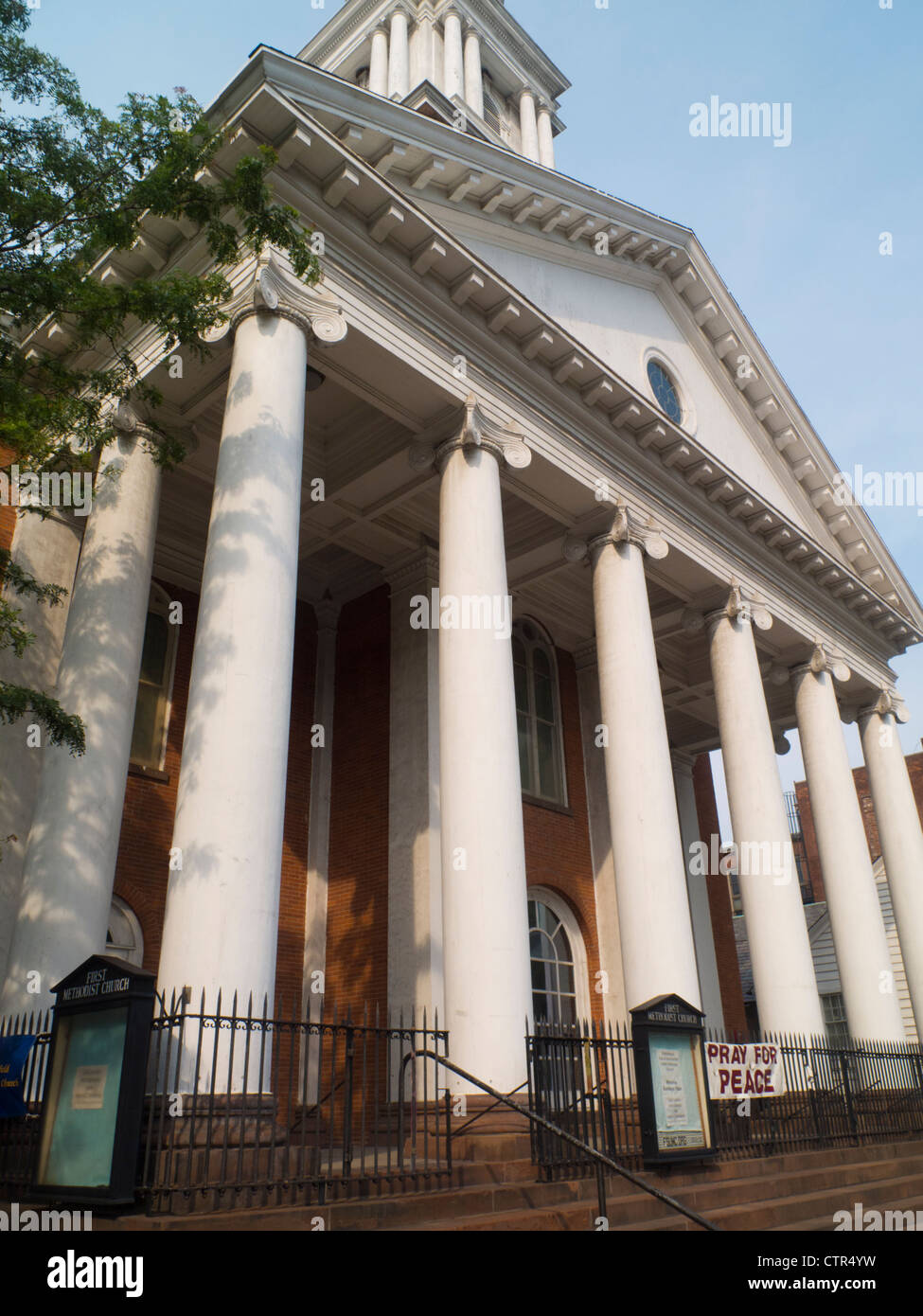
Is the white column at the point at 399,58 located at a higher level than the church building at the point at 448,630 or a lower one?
higher

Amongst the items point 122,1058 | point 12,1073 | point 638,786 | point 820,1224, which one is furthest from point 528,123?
point 122,1058

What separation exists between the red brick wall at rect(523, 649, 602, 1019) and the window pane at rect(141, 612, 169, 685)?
640cm

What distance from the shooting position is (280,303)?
9.79 m

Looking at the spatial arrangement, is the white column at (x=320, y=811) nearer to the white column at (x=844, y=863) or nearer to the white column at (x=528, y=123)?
the white column at (x=844, y=863)

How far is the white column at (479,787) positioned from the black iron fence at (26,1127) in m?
3.52

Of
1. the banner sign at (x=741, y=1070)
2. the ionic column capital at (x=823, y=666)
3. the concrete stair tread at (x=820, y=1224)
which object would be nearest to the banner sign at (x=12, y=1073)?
the concrete stair tread at (x=820, y=1224)

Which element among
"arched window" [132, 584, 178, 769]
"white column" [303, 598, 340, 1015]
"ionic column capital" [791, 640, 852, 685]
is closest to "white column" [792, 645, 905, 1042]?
"ionic column capital" [791, 640, 852, 685]

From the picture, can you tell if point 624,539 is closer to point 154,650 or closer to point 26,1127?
point 154,650

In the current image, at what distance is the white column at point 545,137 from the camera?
3356cm
